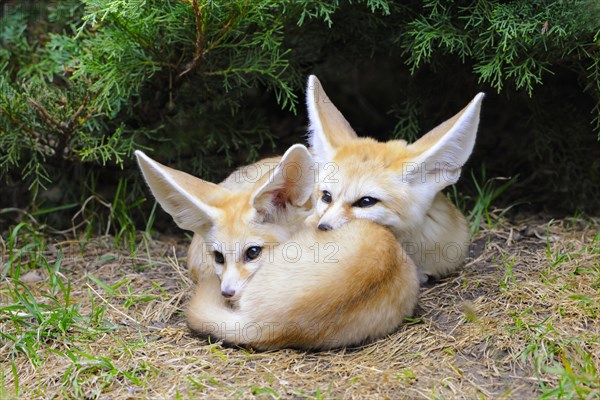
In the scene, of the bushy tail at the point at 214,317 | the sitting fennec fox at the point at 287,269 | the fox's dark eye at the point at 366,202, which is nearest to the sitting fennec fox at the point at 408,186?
the fox's dark eye at the point at 366,202

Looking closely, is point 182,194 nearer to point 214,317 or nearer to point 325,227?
point 214,317

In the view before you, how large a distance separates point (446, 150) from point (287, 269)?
113cm

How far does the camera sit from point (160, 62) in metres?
4.51

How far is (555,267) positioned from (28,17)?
4131 millimetres

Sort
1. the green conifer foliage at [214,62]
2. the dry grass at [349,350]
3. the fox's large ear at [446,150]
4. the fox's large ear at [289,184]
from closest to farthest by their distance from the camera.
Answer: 1. the dry grass at [349,350]
2. the fox's large ear at [289,184]
3. the fox's large ear at [446,150]
4. the green conifer foliage at [214,62]

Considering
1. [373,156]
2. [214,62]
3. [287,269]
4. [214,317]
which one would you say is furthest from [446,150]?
[214,62]

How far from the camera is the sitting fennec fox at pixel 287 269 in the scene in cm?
327

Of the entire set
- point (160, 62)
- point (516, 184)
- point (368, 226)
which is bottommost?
point (516, 184)

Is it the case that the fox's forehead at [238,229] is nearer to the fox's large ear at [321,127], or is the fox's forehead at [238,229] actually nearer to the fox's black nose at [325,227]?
the fox's black nose at [325,227]

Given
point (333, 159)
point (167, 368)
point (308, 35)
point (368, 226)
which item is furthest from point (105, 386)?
point (308, 35)

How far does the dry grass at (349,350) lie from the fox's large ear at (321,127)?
1.01 metres

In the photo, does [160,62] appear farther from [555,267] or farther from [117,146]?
[555,267]

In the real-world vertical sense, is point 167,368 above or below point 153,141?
below

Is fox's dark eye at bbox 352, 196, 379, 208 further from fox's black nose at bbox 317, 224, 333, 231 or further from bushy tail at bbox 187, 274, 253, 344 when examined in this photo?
bushy tail at bbox 187, 274, 253, 344
